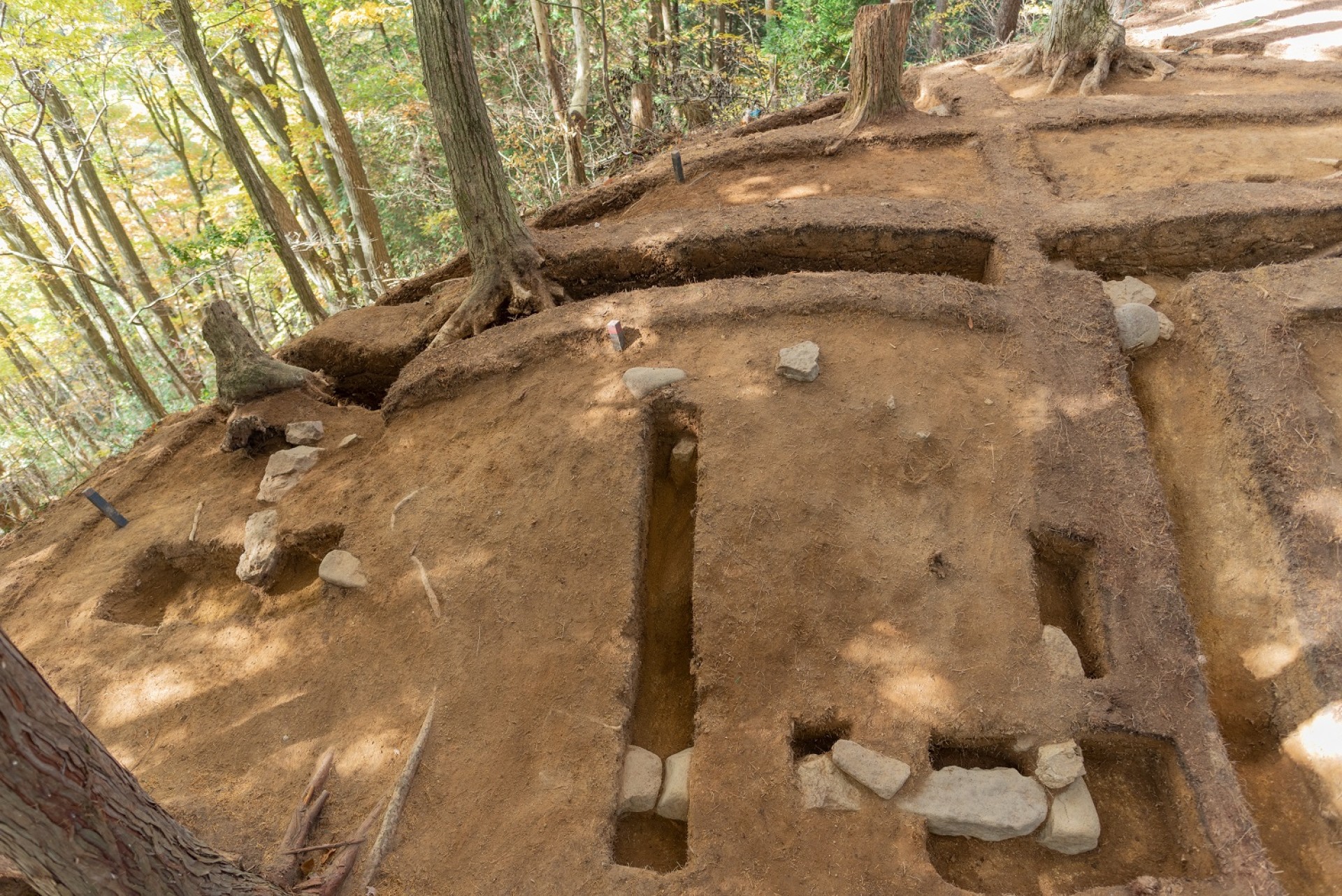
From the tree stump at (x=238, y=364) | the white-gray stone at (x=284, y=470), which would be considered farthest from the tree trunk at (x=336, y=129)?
the white-gray stone at (x=284, y=470)

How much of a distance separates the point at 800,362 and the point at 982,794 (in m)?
3.46

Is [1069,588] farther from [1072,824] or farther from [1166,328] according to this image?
[1166,328]

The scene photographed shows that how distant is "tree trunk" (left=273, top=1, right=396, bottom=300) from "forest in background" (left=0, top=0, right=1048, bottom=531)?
0.12 ft

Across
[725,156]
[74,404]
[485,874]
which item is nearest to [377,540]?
[485,874]

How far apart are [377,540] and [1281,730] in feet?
21.2

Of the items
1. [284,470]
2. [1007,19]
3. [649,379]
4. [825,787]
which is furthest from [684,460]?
[1007,19]

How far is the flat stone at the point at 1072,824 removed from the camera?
371cm

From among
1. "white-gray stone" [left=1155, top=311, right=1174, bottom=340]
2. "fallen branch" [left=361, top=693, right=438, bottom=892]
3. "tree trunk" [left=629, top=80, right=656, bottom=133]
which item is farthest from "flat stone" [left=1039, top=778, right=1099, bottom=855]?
"tree trunk" [left=629, top=80, right=656, bottom=133]

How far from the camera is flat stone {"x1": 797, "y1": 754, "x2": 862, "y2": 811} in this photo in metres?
3.80

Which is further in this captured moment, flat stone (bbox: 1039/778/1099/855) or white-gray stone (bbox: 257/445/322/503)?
white-gray stone (bbox: 257/445/322/503)

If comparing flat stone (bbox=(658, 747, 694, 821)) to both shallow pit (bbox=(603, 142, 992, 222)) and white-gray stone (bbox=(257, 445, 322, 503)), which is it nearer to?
white-gray stone (bbox=(257, 445, 322, 503))

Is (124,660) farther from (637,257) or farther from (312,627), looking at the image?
(637,257)

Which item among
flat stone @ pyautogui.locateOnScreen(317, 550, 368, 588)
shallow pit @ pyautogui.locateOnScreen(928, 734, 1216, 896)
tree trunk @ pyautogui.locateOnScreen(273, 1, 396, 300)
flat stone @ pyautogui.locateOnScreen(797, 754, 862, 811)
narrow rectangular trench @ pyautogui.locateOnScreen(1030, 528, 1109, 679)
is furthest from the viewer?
tree trunk @ pyautogui.locateOnScreen(273, 1, 396, 300)

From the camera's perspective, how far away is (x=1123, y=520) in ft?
16.2
